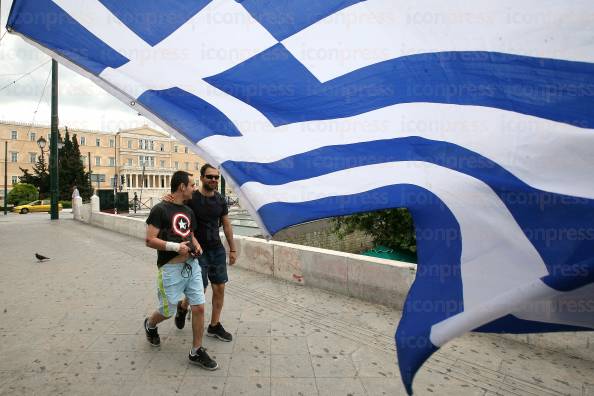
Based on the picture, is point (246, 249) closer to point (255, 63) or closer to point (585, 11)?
point (255, 63)

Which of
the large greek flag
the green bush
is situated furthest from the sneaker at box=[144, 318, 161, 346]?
the green bush

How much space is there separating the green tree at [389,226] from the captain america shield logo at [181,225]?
700 centimetres

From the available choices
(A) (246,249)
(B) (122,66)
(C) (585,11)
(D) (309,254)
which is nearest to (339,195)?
(C) (585,11)

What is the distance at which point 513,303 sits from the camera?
4.09ft

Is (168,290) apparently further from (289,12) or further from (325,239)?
(325,239)

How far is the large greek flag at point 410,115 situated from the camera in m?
1.29

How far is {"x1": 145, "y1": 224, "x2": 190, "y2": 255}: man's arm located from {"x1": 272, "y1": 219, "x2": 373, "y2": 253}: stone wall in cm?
974

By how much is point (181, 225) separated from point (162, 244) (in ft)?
0.89

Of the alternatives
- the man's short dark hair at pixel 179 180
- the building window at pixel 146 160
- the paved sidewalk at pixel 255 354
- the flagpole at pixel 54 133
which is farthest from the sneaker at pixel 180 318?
the building window at pixel 146 160

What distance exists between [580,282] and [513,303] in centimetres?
21

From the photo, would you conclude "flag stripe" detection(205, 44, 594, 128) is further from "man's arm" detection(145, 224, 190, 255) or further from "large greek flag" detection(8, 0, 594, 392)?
"man's arm" detection(145, 224, 190, 255)

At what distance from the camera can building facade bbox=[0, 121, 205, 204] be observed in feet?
242

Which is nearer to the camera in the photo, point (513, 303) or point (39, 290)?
point (513, 303)

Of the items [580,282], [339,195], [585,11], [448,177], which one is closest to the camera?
[580,282]
